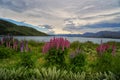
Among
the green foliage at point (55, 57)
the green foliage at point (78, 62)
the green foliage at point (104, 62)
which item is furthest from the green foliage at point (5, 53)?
the green foliage at point (104, 62)

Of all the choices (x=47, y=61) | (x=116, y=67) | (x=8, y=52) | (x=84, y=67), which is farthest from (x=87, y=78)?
(x=8, y=52)

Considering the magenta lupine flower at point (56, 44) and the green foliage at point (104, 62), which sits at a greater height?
the magenta lupine flower at point (56, 44)

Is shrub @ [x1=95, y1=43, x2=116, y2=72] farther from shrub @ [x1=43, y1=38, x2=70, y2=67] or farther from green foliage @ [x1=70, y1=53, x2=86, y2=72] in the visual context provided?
shrub @ [x1=43, y1=38, x2=70, y2=67]

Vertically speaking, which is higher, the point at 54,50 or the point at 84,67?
the point at 54,50

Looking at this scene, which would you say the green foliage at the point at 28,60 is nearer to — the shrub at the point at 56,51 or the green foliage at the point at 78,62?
the shrub at the point at 56,51

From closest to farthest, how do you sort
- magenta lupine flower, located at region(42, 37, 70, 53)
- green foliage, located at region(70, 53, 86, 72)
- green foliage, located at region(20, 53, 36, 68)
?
green foliage, located at region(70, 53, 86, 72) < magenta lupine flower, located at region(42, 37, 70, 53) < green foliage, located at region(20, 53, 36, 68)

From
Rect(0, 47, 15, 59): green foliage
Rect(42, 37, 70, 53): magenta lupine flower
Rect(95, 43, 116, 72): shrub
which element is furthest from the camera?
Rect(0, 47, 15, 59): green foliage

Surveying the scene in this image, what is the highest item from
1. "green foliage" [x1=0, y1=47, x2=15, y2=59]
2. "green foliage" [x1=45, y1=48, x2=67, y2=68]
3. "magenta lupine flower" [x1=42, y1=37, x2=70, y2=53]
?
"magenta lupine flower" [x1=42, y1=37, x2=70, y2=53]

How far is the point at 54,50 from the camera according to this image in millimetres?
9141

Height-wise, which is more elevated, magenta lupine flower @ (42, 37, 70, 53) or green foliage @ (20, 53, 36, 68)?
magenta lupine flower @ (42, 37, 70, 53)

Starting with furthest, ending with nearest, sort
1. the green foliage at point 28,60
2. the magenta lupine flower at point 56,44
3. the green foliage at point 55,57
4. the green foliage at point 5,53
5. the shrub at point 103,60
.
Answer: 1. the green foliage at point 5,53
2. the green foliage at point 28,60
3. the green foliage at point 55,57
4. the magenta lupine flower at point 56,44
5. the shrub at point 103,60

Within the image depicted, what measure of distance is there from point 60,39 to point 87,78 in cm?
257

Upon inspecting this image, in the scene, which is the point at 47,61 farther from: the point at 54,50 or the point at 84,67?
the point at 84,67


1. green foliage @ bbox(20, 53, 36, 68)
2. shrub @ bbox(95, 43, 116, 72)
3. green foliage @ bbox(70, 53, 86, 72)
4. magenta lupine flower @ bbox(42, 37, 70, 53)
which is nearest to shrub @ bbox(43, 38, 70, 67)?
magenta lupine flower @ bbox(42, 37, 70, 53)
